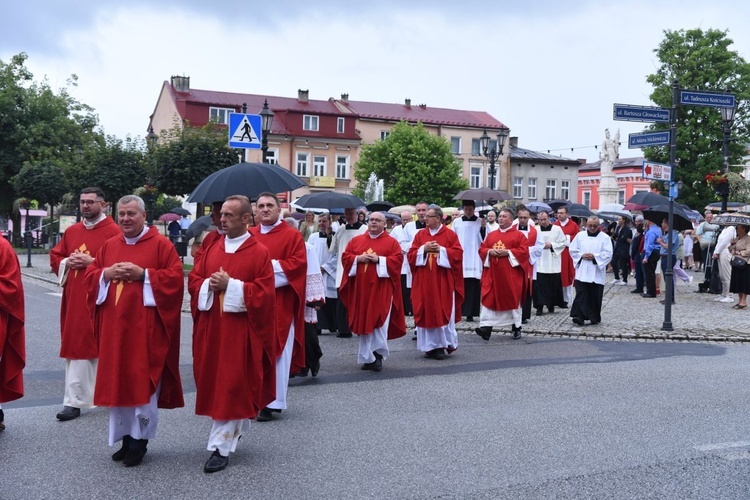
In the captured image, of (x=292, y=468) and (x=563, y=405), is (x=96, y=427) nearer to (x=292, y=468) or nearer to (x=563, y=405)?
(x=292, y=468)

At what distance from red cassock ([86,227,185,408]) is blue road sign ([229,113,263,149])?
8.20 m

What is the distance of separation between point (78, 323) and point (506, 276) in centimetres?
729

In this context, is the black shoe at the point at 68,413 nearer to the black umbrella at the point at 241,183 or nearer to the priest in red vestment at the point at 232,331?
the priest in red vestment at the point at 232,331

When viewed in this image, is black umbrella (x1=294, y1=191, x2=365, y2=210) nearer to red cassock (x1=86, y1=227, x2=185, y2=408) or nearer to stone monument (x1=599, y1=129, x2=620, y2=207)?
red cassock (x1=86, y1=227, x2=185, y2=408)

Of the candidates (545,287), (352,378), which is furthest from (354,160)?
(352,378)

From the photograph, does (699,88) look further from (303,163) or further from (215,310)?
(215,310)

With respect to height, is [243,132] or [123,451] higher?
[243,132]

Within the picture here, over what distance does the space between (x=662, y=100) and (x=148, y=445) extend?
46.3 metres

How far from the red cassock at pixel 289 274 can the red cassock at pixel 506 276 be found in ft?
20.0

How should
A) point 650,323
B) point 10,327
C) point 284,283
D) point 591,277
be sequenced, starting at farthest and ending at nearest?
1. point 650,323
2. point 591,277
3. point 284,283
4. point 10,327

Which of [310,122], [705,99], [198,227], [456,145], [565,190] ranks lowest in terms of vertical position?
[198,227]

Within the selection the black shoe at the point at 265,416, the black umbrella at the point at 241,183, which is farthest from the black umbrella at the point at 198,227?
the black shoe at the point at 265,416

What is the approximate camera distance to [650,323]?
15.5 m

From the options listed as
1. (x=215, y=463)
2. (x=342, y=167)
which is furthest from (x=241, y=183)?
(x=342, y=167)
